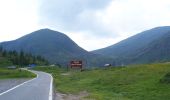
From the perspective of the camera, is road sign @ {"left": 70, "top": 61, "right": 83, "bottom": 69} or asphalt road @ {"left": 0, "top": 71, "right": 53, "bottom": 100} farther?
road sign @ {"left": 70, "top": 61, "right": 83, "bottom": 69}

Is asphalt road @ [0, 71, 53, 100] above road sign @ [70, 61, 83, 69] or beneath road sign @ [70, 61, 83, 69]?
beneath

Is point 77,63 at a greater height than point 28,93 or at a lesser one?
greater

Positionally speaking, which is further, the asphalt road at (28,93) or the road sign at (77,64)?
the road sign at (77,64)

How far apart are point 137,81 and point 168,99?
14.9m

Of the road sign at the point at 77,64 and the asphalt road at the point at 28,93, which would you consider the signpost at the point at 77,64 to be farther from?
the asphalt road at the point at 28,93

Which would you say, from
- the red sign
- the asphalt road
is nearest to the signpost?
the red sign

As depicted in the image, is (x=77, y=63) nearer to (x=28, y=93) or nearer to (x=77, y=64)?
(x=77, y=64)

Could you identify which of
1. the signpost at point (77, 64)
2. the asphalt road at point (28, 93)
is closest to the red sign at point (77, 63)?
the signpost at point (77, 64)

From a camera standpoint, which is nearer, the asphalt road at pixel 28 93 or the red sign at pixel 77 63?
the asphalt road at pixel 28 93

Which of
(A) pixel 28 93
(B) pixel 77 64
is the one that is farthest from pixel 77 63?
(A) pixel 28 93

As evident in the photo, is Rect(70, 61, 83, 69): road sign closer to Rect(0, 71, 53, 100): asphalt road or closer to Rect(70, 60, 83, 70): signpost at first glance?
Rect(70, 60, 83, 70): signpost

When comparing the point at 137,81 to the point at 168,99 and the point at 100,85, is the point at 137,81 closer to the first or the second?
the point at 100,85

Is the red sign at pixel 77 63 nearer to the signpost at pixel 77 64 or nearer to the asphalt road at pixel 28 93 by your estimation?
the signpost at pixel 77 64

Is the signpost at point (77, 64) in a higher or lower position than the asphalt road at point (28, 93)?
higher
